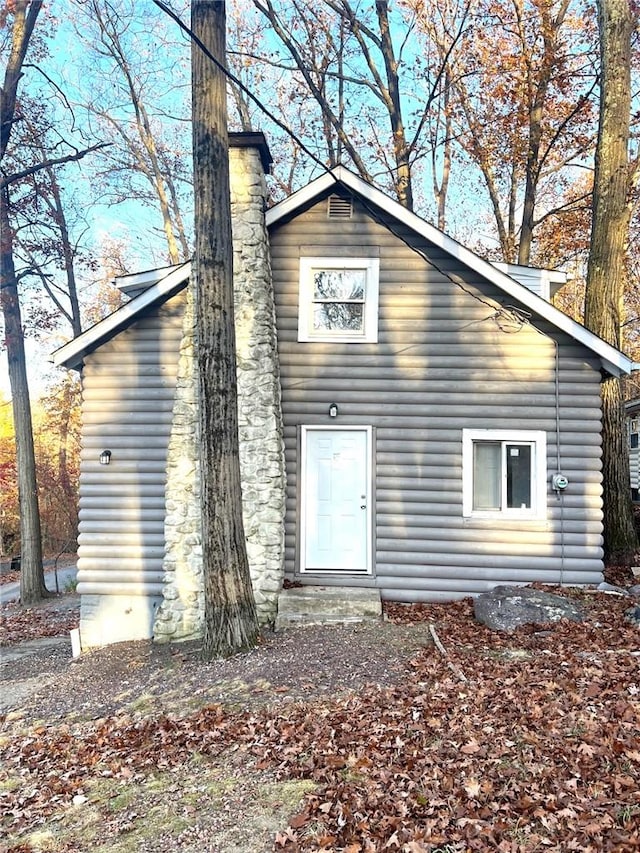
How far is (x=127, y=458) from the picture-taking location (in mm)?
8469

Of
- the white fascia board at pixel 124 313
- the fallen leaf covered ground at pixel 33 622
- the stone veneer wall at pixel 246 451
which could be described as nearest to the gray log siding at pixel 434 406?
the stone veneer wall at pixel 246 451

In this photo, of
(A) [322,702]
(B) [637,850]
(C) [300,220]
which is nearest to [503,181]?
(C) [300,220]

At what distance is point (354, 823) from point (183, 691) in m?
2.89

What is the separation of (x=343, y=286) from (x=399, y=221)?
119cm

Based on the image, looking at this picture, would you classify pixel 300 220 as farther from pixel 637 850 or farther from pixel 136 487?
pixel 637 850

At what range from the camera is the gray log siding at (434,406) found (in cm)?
814

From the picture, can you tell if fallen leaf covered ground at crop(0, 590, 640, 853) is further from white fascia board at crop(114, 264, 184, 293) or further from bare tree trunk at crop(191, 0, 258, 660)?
white fascia board at crop(114, 264, 184, 293)

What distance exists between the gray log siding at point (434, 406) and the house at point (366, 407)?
0.8 inches

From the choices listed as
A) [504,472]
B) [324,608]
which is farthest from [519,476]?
Result: [324,608]

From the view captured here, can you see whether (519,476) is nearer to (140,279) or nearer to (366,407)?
(366,407)

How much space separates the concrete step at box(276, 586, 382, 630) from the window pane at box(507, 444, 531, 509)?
2439mm

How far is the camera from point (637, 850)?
281cm

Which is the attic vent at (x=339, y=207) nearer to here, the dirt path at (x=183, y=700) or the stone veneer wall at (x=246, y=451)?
the stone veneer wall at (x=246, y=451)

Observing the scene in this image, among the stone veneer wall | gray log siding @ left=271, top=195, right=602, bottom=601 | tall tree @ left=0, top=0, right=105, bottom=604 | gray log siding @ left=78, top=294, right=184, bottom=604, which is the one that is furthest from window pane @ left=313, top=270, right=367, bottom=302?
tall tree @ left=0, top=0, right=105, bottom=604
